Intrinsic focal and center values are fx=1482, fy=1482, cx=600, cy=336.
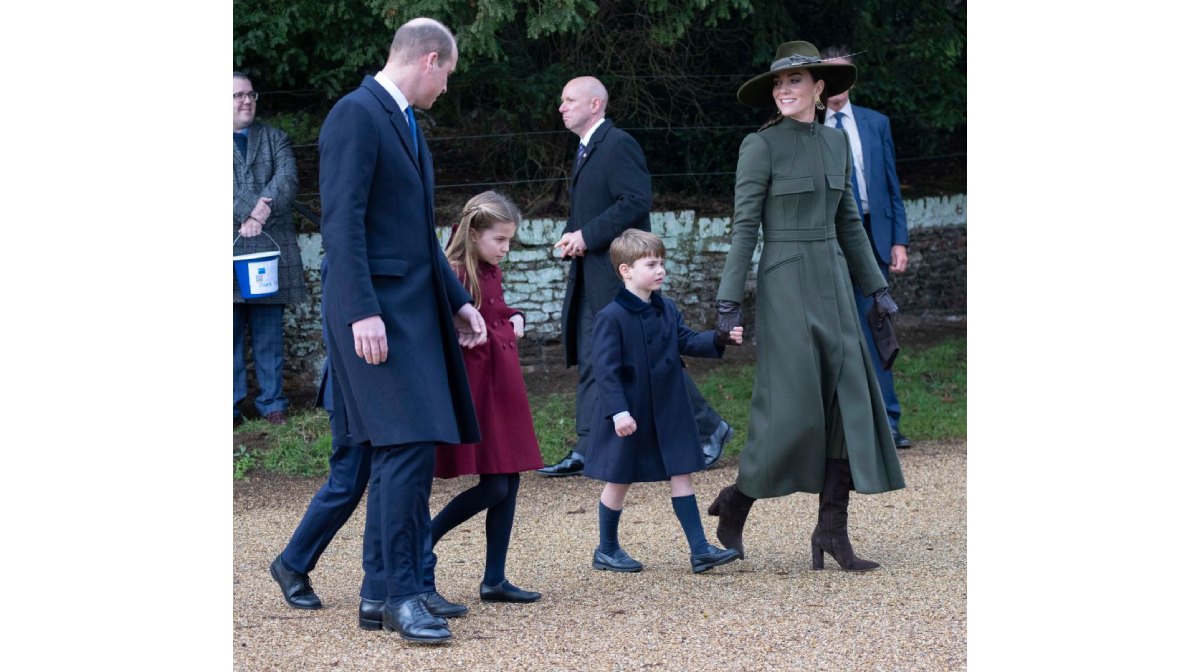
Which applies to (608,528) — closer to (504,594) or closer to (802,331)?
(504,594)

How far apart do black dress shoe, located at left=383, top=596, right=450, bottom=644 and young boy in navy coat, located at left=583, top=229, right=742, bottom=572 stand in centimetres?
118

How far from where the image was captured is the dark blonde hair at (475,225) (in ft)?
18.1

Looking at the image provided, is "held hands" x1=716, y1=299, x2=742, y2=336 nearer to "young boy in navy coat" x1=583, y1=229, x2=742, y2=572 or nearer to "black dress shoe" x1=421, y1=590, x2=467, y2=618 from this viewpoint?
"young boy in navy coat" x1=583, y1=229, x2=742, y2=572

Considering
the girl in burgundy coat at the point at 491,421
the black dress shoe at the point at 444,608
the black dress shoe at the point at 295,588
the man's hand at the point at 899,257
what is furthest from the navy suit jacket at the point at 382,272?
the man's hand at the point at 899,257

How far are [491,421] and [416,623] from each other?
0.91 m

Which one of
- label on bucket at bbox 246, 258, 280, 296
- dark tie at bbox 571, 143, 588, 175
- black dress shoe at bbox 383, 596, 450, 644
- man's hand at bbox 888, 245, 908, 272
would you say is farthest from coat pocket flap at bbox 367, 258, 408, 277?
man's hand at bbox 888, 245, 908, 272

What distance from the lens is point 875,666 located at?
4.56 m

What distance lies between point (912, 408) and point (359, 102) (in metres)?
6.30

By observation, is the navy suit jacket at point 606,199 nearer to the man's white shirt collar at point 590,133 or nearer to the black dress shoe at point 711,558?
the man's white shirt collar at point 590,133

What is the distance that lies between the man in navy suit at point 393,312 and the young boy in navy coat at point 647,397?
964 millimetres

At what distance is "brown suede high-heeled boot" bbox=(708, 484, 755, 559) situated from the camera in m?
6.07

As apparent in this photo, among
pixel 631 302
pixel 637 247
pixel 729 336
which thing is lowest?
pixel 729 336

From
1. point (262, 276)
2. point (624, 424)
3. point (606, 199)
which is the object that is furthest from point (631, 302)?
point (262, 276)

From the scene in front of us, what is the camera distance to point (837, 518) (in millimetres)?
5906
